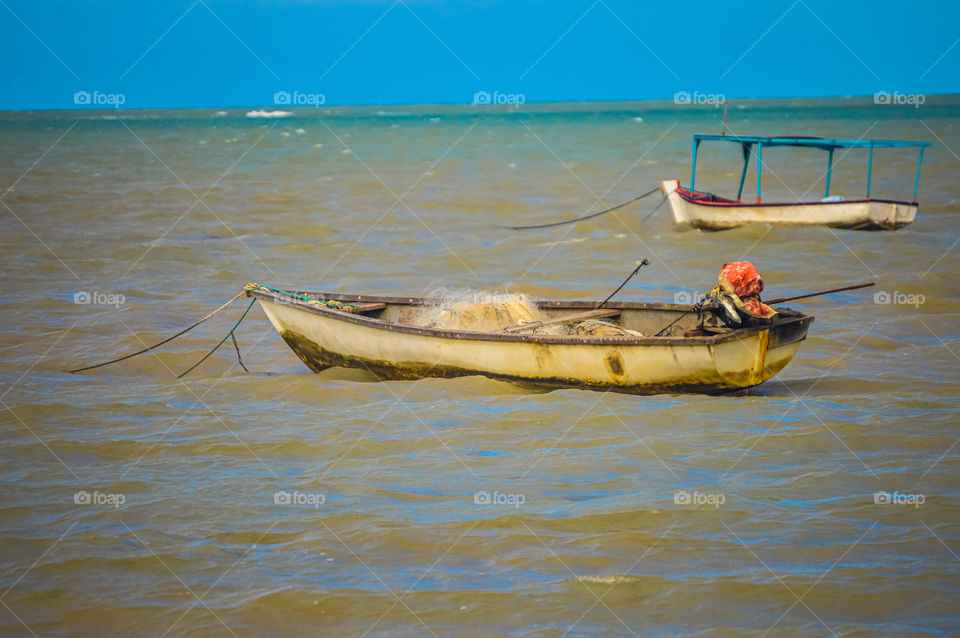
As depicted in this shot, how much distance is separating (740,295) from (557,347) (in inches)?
68.3

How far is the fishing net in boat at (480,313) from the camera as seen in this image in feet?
32.2

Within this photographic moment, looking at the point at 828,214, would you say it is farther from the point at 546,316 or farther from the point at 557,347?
the point at 557,347

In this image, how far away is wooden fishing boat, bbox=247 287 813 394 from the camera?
28.5 feet

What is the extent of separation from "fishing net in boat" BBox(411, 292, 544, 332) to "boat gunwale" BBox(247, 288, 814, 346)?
0.23m

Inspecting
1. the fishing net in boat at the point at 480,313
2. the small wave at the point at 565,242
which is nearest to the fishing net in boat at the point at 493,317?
the fishing net in boat at the point at 480,313

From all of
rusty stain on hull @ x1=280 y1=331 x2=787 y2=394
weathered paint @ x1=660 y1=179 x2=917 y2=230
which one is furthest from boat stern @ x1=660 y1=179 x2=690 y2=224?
rusty stain on hull @ x1=280 y1=331 x2=787 y2=394

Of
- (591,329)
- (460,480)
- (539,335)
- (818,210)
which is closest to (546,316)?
(591,329)

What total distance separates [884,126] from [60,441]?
234ft

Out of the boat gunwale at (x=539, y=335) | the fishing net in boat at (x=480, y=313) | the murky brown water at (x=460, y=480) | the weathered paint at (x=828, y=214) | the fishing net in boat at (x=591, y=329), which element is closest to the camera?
the murky brown water at (x=460, y=480)

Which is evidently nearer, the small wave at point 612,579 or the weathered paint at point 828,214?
the small wave at point 612,579

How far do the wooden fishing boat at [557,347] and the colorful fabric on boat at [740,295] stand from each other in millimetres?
133

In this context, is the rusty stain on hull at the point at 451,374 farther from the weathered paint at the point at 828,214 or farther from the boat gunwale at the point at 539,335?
the weathered paint at the point at 828,214

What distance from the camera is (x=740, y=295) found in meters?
8.79

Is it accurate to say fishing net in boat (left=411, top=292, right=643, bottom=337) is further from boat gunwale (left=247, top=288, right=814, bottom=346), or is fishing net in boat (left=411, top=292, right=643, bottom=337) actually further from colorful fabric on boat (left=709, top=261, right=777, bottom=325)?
colorful fabric on boat (left=709, top=261, right=777, bottom=325)
